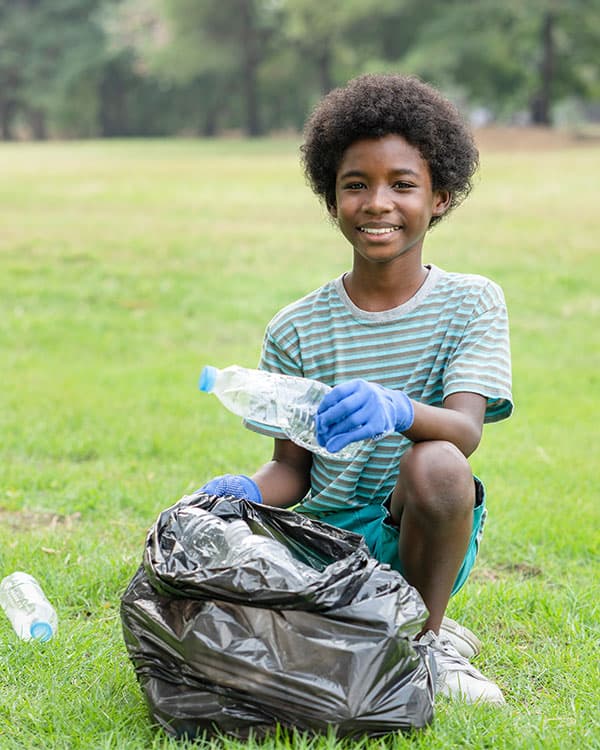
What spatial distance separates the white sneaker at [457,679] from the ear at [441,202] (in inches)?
45.0

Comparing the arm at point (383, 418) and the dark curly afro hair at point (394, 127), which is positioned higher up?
the dark curly afro hair at point (394, 127)

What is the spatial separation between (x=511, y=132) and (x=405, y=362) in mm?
27153

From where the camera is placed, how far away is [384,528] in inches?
109

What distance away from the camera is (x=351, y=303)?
2934mm

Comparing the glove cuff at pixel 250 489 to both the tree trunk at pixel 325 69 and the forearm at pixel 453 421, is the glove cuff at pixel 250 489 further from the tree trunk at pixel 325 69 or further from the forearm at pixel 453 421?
the tree trunk at pixel 325 69

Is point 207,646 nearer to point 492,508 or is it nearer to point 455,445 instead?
point 455,445

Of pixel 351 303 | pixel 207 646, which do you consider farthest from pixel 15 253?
pixel 207 646

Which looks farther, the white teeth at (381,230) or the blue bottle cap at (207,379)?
the white teeth at (381,230)

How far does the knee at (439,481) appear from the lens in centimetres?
250

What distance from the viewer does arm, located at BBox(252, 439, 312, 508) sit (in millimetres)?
2924

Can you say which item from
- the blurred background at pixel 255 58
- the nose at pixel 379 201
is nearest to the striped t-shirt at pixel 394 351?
the nose at pixel 379 201

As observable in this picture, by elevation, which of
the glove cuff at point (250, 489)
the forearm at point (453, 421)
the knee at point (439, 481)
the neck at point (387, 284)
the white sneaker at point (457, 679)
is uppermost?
the neck at point (387, 284)

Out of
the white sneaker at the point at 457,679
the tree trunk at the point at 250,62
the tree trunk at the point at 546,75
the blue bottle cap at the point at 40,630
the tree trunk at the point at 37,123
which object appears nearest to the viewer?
the white sneaker at the point at 457,679

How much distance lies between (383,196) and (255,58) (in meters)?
42.0
